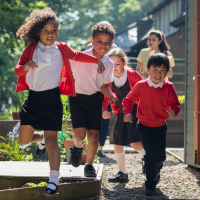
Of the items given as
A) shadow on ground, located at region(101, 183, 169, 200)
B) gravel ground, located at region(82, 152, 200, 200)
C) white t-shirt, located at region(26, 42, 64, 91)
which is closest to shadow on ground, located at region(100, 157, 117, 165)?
gravel ground, located at region(82, 152, 200, 200)

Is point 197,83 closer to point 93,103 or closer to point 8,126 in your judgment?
point 93,103

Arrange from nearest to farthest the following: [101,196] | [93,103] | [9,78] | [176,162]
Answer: [101,196]
[93,103]
[176,162]
[9,78]

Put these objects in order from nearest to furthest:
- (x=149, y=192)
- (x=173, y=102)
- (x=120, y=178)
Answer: (x=149, y=192)
(x=173, y=102)
(x=120, y=178)

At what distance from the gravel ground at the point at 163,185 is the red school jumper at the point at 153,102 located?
76 centimetres

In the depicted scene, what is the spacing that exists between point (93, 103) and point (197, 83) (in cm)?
188

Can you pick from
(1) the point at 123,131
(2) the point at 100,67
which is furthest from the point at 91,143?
(2) the point at 100,67

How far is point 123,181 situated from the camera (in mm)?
4191

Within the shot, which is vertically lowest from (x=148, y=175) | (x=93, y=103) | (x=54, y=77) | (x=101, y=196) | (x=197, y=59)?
(x=101, y=196)

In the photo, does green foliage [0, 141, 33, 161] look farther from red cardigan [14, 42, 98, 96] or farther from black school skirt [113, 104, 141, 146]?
red cardigan [14, 42, 98, 96]

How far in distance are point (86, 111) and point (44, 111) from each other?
701 mm

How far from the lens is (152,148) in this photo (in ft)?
11.7

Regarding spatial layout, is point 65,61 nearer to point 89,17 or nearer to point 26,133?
point 26,133

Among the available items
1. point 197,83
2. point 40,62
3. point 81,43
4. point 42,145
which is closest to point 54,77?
point 40,62

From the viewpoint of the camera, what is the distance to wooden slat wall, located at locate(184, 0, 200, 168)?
519 centimetres
